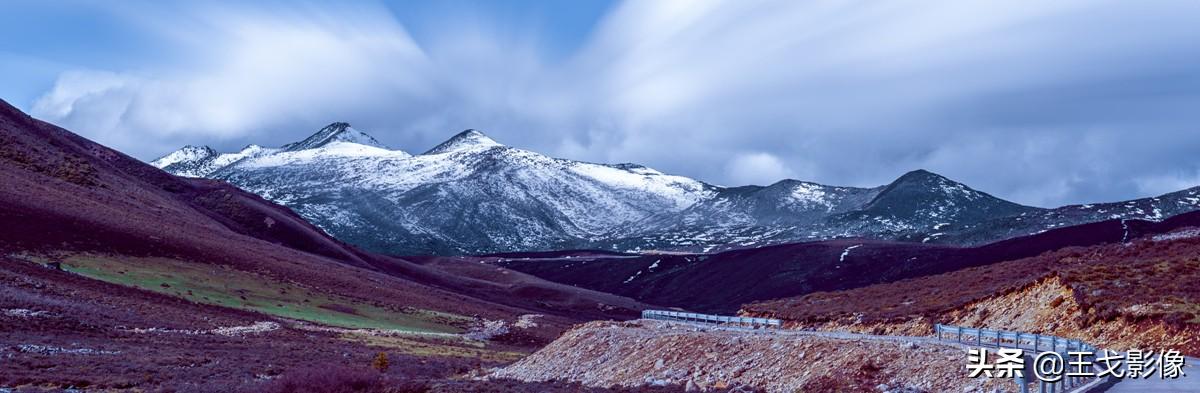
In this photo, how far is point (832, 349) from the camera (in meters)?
31.5

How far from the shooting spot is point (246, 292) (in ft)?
277

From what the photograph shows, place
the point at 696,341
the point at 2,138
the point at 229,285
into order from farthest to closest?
the point at 2,138, the point at 229,285, the point at 696,341

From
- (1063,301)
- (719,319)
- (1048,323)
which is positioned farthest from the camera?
(719,319)

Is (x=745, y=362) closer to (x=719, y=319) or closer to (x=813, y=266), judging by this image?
(x=719, y=319)

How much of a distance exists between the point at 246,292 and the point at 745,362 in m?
60.6

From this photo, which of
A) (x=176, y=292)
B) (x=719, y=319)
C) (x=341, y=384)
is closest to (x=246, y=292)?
(x=176, y=292)

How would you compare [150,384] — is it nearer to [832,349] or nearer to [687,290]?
[832,349]

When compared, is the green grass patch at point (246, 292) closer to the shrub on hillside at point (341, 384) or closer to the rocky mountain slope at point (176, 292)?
the rocky mountain slope at point (176, 292)

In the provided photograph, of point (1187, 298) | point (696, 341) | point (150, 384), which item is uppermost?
point (1187, 298)

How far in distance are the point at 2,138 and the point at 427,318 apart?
2066 inches

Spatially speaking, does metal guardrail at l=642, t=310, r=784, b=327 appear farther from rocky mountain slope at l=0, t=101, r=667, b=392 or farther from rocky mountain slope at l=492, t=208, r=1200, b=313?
rocky mountain slope at l=492, t=208, r=1200, b=313

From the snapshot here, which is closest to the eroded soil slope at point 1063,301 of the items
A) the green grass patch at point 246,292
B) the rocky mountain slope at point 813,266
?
the green grass patch at point 246,292

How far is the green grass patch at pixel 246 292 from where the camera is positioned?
3024 inches

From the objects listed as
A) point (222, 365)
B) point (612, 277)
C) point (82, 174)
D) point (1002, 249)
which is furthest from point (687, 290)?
point (222, 365)
